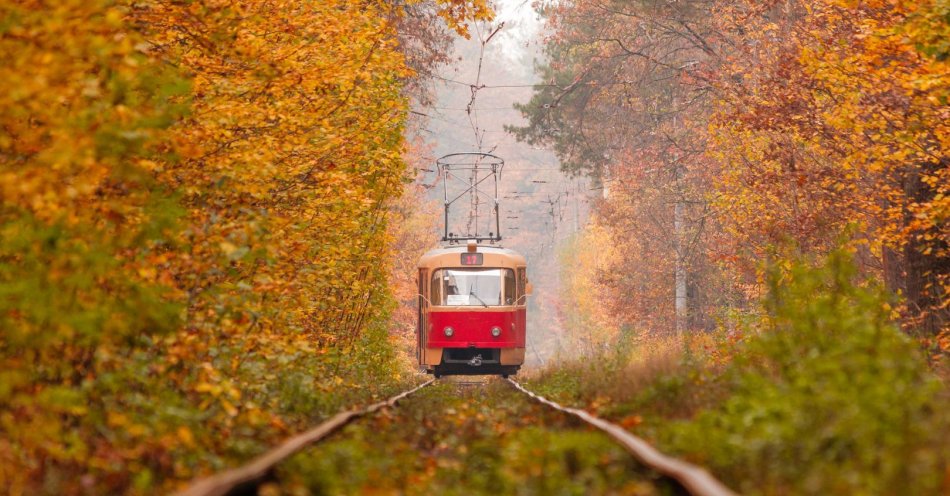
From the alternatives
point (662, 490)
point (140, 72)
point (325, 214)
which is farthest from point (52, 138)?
point (325, 214)

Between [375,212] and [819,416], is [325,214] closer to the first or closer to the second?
[375,212]

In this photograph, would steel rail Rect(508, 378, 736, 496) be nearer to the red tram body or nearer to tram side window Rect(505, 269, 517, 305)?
the red tram body

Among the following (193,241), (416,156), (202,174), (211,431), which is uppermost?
(416,156)

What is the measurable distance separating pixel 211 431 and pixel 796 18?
20760mm

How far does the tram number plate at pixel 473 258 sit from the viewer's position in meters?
23.6

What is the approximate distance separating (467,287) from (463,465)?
52.4ft

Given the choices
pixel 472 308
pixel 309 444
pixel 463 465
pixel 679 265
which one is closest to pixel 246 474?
pixel 309 444

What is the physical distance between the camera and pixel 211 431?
8.21 meters

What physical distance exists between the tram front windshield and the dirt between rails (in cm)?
1343

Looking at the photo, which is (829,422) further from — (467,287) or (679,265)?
(679,265)

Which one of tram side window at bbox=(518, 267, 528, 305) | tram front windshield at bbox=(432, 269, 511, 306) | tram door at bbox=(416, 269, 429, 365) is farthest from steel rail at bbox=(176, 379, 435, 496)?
tram side window at bbox=(518, 267, 528, 305)

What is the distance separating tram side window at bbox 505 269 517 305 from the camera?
23703 millimetres

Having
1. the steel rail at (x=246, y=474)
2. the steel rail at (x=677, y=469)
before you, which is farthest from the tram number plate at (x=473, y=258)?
the steel rail at (x=677, y=469)

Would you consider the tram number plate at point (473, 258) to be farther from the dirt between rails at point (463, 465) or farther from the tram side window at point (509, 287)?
the dirt between rails at point (463, 465)
